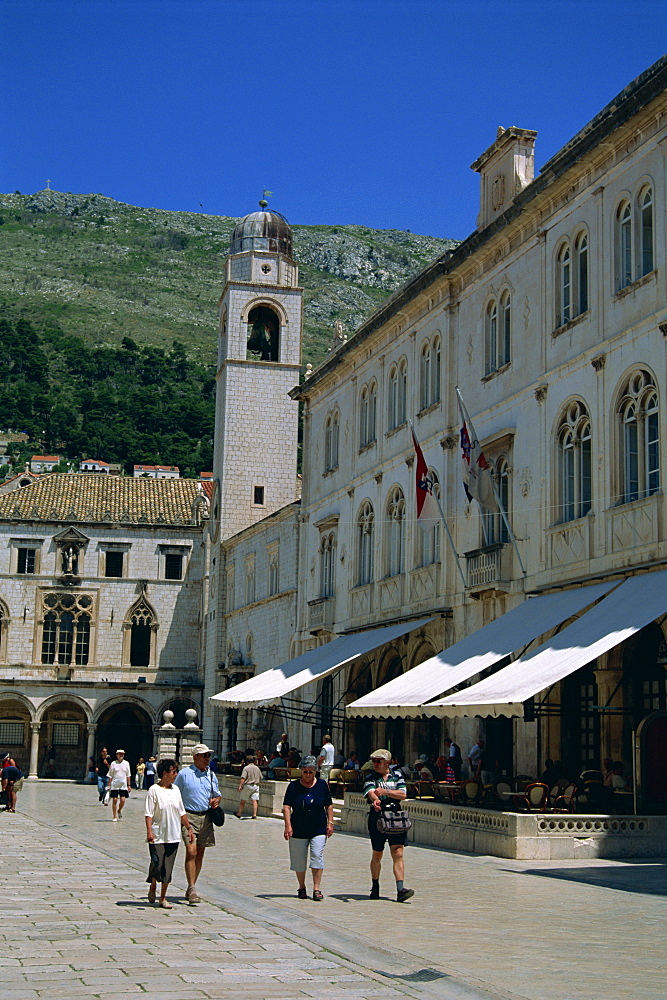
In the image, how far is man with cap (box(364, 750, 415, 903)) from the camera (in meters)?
12.5

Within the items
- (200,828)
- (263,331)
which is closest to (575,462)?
(200,828)

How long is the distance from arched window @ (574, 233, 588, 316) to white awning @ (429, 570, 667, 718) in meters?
5.87

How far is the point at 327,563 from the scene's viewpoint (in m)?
37.2

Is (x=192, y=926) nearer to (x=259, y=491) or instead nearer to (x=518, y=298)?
(x=518, y=298)

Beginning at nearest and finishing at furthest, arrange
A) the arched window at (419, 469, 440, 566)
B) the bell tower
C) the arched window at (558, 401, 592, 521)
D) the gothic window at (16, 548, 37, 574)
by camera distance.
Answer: the arched window at (558, 401, 592, 521) < the arched window at (419, 469, 440, 566) < the bell tower < the gothic window at (16, 548, 37, 574)

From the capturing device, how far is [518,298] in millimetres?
25438

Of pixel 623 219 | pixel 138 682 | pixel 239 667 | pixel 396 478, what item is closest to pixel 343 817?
pixel 396 478

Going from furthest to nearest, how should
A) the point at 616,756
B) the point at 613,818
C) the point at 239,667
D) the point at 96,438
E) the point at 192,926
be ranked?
the point at 96,438 < the point at 239,667 < the point at 616,756 < the point at 613,818 < the point at 192,926

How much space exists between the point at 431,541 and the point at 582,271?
27.1ft

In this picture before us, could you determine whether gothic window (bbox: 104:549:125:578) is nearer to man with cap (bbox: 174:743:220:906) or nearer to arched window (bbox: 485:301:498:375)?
arched window (bbox: 485:301:498:375)

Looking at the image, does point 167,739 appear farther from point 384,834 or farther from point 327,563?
point 384,834

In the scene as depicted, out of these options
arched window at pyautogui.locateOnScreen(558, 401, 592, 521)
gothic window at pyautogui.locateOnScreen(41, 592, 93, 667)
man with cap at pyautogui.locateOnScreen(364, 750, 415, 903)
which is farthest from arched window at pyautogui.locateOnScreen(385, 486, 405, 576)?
gothic window at pyautogui.locateOnScreen(41, 592, 93, 667)

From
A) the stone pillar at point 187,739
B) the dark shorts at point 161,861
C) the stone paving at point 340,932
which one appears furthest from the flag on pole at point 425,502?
the stone pillar at point 187,739

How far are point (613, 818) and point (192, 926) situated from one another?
825 cm
